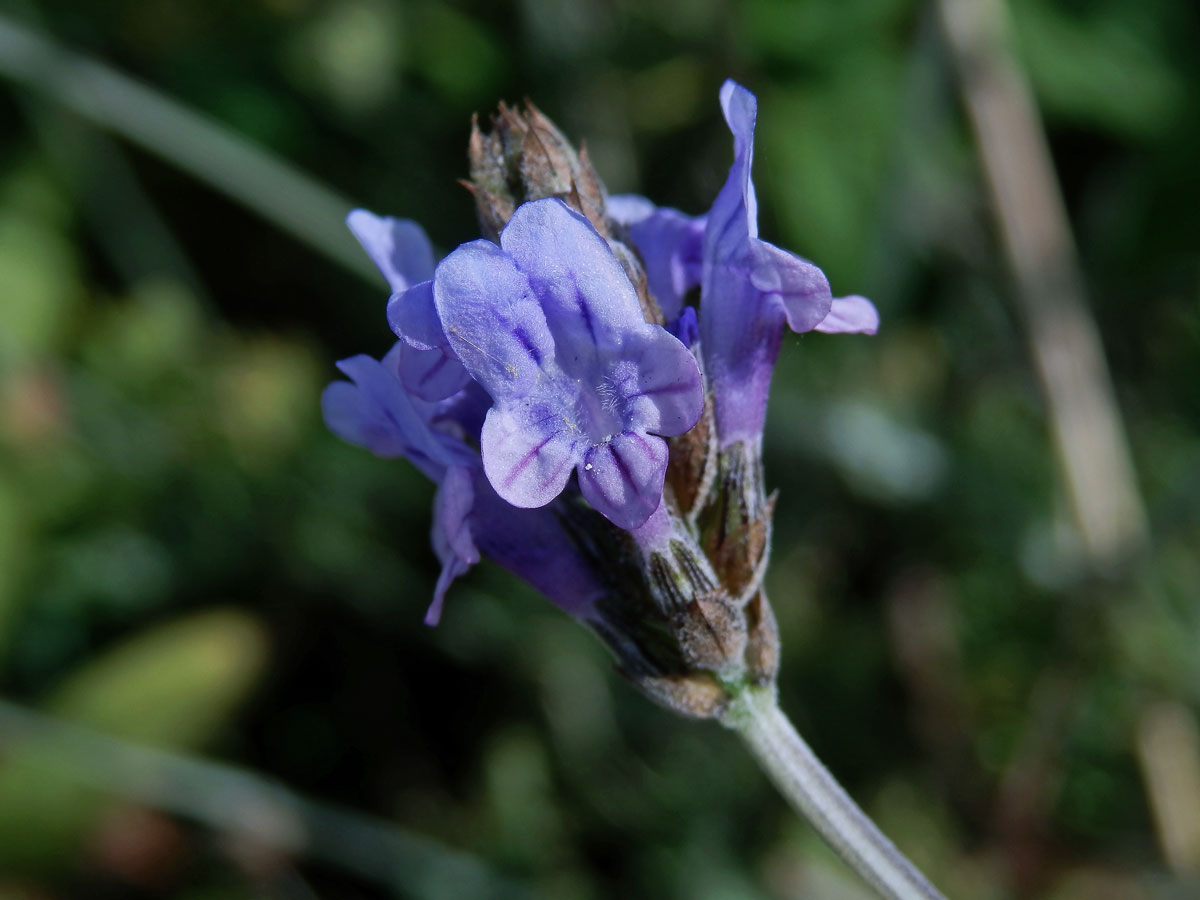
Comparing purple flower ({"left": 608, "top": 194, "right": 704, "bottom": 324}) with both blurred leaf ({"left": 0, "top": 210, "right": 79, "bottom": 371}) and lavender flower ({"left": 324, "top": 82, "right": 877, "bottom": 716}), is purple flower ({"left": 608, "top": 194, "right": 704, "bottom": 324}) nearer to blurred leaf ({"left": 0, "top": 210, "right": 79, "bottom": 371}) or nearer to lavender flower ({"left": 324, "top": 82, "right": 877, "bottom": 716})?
lavender flower ({"left": 324, "top": 82, "right": 877, "bottom": 716})

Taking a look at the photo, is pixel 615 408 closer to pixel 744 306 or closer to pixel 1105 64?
pixel 744 306

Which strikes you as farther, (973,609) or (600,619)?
(973,609)

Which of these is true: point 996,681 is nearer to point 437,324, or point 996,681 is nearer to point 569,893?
point 569,893

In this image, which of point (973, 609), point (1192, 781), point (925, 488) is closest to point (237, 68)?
point (925, 488)

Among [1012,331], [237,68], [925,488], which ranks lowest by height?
[925,488]

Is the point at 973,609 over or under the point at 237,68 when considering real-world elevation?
under

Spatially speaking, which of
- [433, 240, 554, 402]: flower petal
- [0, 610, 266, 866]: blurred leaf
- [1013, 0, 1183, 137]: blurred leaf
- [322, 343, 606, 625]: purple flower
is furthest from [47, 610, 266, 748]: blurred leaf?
[1013, 0, 1183, 137]: blurred leaf
